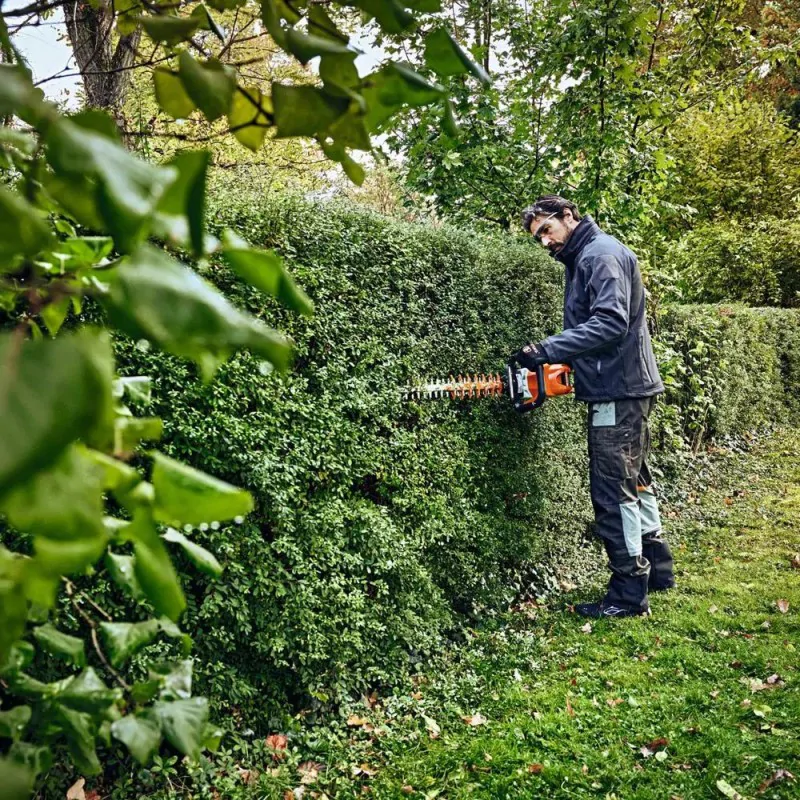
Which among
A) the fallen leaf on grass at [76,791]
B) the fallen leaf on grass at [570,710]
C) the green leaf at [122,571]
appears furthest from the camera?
the fallen leaf on grass at [570,710]

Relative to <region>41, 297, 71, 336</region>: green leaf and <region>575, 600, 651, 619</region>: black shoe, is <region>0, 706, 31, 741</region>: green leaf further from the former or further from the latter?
<region>575, 600, 651, 619</region>: black shoe

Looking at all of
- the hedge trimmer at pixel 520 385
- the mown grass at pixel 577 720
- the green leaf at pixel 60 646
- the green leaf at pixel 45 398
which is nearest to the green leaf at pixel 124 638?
the green leaf at pixel 60 646

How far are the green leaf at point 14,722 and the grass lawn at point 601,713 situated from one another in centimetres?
244

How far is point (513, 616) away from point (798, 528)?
12.1 feet

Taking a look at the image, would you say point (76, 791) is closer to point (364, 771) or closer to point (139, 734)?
point (364, 771)

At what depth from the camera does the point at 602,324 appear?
4246mm

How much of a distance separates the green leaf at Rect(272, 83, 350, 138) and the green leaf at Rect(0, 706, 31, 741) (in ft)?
2.30

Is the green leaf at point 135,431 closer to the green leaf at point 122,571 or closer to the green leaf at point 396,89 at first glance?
the green leaf at point 122,571

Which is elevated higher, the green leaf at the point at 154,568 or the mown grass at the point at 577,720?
the green leaf at the point at 154,568

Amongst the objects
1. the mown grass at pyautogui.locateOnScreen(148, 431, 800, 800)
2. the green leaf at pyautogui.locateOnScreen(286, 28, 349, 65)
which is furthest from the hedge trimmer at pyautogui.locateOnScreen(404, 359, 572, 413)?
the green leaf at pyautogui.locateOnScreen(286, 28, 349, 65)

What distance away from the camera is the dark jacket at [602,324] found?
4246 mm

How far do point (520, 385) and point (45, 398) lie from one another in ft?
13.6

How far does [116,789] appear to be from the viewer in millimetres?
2541

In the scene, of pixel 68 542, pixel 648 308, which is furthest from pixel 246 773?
pixel 648 308
